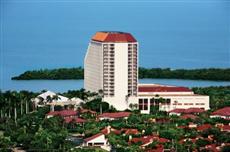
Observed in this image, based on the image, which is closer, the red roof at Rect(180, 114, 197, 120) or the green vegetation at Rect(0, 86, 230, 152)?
the green vegetation at Rect(0, 86, 230, 152)

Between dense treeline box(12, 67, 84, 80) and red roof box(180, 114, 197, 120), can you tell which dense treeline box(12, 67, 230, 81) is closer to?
dense treeline box(12, 67, 84, 80)

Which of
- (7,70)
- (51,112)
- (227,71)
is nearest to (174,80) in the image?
(227,71)

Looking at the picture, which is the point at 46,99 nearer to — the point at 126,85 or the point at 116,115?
the point at 126,85

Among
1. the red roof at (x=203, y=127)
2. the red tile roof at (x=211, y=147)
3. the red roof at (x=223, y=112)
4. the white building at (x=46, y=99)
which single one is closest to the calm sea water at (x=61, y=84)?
the white building at (x=46, y=99)

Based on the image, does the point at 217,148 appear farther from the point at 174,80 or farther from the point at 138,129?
the point at 174,80

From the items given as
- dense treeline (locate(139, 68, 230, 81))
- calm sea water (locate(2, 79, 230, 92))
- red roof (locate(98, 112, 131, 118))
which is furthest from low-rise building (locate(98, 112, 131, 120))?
dense treeline (locate(139, 68, 230, 81))

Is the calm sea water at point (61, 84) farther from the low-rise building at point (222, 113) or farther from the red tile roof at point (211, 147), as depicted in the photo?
the red tile roof at point (211, 147)
